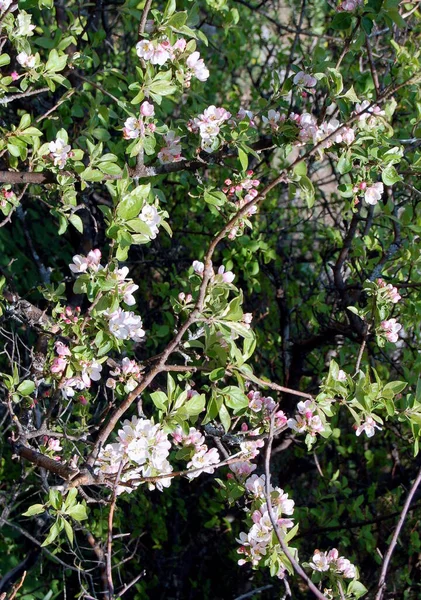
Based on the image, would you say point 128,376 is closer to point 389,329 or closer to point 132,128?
point 132,128

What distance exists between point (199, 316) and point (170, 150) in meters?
0.72

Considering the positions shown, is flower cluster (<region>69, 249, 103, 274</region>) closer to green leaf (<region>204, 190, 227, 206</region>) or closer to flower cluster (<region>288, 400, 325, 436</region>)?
green leaf (<region>204, 190, 227, 206</region>)

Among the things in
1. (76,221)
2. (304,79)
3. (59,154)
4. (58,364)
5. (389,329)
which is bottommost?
(389,329)

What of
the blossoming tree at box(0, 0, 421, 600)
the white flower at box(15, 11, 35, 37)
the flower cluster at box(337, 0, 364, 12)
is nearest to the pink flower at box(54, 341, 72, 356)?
the blossoming tree at box(0, 0, 421, 600)

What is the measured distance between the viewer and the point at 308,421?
214 centimetres

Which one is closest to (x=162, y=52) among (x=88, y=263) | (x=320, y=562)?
(x=88, y=263)

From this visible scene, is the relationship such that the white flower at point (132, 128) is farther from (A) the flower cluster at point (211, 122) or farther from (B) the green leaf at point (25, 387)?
(B) the green leaf at point (25, 387)

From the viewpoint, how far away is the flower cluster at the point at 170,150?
249 centimetres

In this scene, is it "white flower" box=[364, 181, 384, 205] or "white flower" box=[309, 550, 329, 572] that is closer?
"white flower" box=[309, 550, 329, 572]

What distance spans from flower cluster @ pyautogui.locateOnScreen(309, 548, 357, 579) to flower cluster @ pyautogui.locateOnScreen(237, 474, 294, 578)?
0.46 ft

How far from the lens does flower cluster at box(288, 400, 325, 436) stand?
2.13 m

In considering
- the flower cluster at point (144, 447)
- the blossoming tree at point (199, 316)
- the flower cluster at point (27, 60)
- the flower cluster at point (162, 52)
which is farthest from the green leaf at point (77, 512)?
the flower cluster at point (27, 60)

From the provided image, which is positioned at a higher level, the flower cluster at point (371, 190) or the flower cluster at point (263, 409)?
the flower cluster at point (371, 190)

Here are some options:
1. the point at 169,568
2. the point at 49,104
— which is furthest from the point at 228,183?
the point at 169,568
